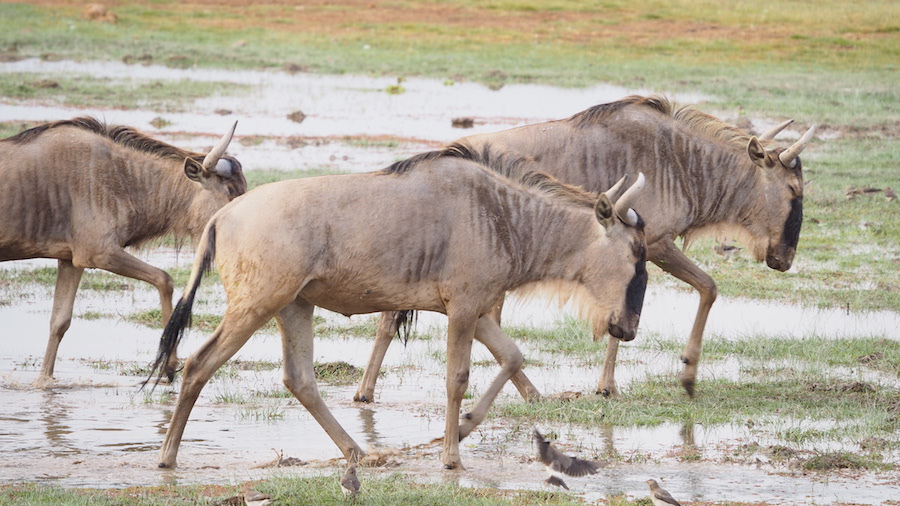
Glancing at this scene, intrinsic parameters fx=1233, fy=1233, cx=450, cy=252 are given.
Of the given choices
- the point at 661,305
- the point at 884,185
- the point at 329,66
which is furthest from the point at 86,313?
the point at 329,66

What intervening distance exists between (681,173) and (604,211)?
2051 millimetres

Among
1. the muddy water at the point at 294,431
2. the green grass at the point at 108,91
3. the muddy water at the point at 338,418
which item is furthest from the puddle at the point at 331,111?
the muddy water at the point at 294,431

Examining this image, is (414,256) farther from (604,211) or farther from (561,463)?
(561,463)

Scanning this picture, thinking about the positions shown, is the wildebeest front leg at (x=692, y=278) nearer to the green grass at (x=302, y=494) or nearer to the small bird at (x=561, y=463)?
the small bird at (x=561, y=463)

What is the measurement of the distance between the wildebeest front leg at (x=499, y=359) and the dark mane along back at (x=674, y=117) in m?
2.22

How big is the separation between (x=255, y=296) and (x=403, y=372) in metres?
2.53

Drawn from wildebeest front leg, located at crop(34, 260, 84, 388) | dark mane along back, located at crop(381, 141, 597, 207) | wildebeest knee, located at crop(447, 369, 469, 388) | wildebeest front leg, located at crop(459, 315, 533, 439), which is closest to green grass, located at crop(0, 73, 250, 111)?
wildebeest front leg, located at crop(34, 260, 84, 388)

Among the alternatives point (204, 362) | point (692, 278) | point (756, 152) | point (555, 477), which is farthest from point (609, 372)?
point (204, 362)

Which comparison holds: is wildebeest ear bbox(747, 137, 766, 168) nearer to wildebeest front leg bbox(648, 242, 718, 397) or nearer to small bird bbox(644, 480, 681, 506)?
wildebeest front leg bbox(648, 242, 718, 397)

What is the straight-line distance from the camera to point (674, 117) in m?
8.59

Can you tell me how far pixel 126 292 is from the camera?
1041 centimetres

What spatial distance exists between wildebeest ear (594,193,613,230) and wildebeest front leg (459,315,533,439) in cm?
79

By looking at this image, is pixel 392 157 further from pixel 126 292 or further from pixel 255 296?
pixel 255 296

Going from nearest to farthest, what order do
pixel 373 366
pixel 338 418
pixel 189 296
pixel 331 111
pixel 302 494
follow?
pixel 302 494 → pixel 189 296 → pixel 338 418 → pixel 373 366 → pixel 331 111
